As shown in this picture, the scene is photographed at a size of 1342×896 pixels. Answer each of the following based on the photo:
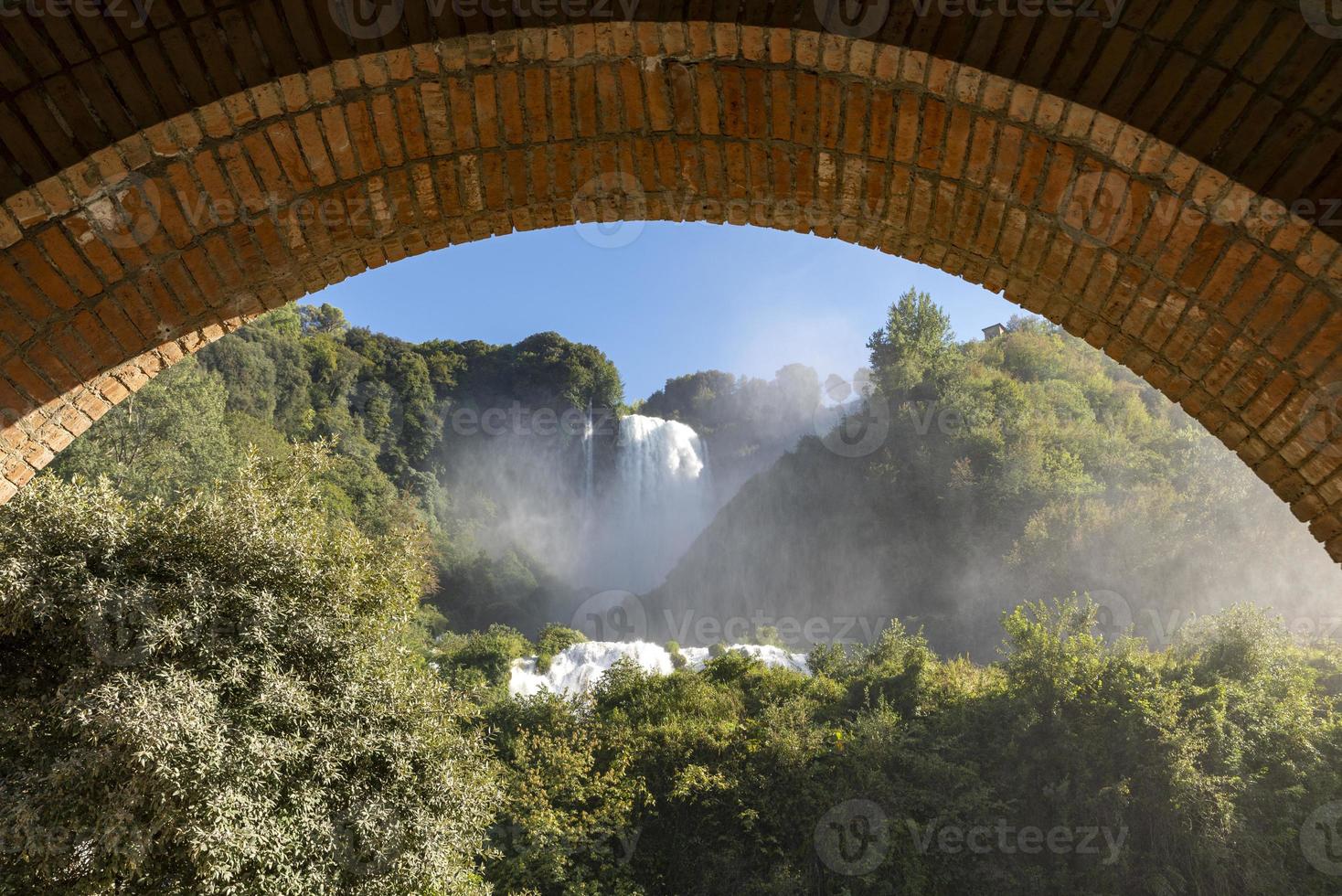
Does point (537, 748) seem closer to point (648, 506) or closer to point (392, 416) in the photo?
point (648, 506)

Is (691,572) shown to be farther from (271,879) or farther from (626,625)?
(271,879)

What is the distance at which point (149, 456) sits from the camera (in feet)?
75.8

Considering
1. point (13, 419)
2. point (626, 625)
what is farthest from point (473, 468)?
point (13, 419)

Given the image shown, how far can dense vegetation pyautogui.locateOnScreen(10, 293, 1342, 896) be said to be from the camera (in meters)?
8.22

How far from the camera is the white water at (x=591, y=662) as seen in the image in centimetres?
2891

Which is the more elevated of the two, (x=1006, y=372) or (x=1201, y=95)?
(x=1006, y=372)

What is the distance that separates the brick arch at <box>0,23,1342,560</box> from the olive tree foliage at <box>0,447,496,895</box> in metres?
6.61

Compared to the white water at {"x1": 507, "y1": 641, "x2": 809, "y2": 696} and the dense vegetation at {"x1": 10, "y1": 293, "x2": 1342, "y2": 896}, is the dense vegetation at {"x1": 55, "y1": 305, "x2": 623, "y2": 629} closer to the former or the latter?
the dense vegetation at {"x1": 10, "y1": 293, "x2": 1342, "y2": 896}

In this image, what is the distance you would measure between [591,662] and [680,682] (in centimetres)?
806

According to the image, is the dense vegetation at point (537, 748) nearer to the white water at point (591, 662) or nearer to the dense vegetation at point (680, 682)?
the dense vegetation at point (680, 682)

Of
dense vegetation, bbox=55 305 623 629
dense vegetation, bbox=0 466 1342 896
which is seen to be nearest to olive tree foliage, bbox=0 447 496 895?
dense vegetation, bbox=0 466 1342 896

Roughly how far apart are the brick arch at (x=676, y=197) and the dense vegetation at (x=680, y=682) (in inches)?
267

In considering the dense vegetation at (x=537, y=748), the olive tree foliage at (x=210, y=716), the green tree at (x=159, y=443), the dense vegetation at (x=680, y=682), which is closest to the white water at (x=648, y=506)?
the dense vegetation at (x=680, y=682)

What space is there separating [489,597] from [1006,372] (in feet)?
119
